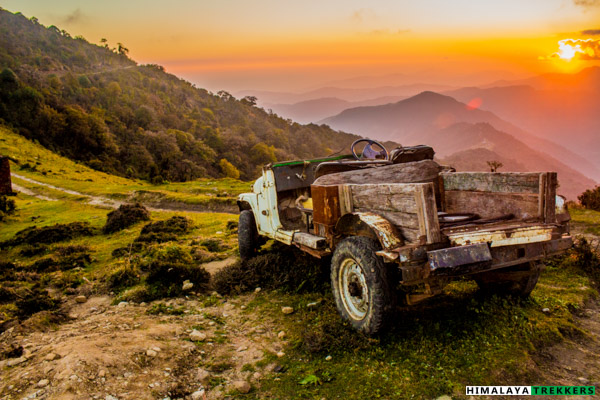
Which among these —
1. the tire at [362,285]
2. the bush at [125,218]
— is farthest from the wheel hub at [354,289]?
the bush at [125,218]

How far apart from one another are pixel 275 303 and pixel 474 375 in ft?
9.78

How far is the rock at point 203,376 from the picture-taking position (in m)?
3.61

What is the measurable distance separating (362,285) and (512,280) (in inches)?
70.1

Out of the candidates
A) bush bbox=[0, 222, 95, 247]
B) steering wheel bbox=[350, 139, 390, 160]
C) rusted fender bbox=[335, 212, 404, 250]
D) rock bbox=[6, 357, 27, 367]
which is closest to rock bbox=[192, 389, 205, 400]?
rock bbox=[6, 357, 27, 367]

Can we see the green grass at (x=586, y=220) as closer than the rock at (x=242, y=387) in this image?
No

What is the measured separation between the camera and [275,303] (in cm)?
554

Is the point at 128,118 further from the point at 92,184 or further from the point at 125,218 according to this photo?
the point at 125,218

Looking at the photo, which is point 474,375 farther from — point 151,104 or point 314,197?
point 151,104

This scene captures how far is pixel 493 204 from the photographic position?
4434 mm

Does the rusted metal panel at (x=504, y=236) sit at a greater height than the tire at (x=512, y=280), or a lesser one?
greater

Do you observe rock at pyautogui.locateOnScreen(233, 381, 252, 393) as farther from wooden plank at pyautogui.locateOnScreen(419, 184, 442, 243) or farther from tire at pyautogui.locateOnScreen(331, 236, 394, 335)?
wooden plank at pyautogui.locateOnScreen(419, 184, 442, 243)

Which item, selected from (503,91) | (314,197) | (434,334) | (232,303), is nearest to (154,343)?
(232,303)

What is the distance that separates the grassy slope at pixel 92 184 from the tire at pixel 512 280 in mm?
14515

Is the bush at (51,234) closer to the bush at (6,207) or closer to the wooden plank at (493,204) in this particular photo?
the bush at (6,207)
